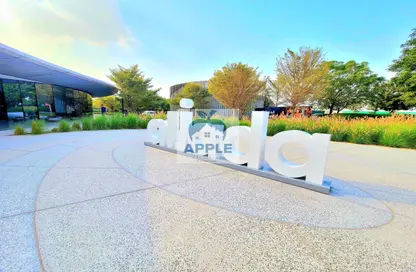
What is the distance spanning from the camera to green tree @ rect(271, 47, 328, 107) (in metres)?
13.6

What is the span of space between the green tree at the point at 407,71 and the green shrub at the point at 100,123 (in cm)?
2784

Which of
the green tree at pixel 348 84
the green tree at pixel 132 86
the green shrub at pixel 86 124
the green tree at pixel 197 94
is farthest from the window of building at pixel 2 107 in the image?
the green tree at pixel 348 84

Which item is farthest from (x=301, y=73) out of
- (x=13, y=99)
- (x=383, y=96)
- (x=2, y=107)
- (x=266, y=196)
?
(x=2, y=107)

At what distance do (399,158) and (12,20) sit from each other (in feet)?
46.0

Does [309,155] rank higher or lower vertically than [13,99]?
lower

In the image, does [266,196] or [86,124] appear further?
[86,124]

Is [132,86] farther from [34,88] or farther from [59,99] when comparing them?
[34,88]

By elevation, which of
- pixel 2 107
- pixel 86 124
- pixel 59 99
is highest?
pixel 59 99

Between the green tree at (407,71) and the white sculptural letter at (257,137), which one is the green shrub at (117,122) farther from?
the green tree at (407,71)

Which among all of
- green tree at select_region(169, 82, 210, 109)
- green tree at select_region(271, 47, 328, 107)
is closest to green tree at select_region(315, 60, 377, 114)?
green tree at select_region(271, 47, 328, 107)

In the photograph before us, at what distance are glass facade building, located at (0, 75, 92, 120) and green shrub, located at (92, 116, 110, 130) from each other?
7607 mm

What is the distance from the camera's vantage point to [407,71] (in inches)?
677

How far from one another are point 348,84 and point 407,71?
527 cm

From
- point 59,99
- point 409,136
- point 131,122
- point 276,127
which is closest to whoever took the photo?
point 409,136
